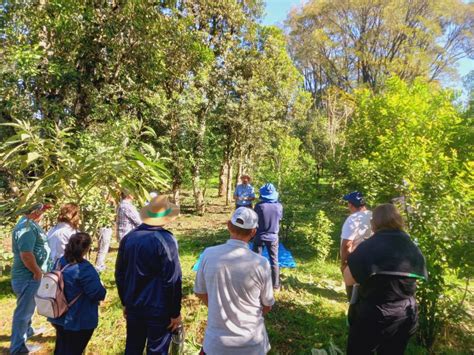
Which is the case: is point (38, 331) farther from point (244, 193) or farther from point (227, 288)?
point (244, 193)

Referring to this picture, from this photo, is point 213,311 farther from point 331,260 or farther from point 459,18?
point 459,18

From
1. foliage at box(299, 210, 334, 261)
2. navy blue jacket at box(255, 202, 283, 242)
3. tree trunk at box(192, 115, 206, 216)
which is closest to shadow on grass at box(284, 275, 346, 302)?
navy blue jacket at box(255, 202, 283, 242)

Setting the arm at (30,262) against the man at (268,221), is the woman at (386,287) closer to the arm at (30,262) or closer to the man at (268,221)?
the man at (268,221)

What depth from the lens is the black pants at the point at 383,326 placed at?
2.60m

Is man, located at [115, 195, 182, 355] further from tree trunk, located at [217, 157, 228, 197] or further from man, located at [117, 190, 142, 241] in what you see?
tree trunk, located at [217, 157, 228, 197]

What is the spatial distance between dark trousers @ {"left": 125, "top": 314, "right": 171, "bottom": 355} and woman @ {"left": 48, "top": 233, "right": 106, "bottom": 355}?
0.39 m

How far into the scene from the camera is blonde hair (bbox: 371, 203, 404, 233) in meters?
2.76

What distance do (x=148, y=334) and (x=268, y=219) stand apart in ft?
9.48

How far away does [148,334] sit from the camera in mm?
2795

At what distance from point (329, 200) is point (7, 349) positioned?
27.0 ft

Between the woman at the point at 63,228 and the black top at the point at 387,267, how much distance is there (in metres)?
2.93

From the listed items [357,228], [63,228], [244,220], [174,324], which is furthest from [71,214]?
[357,228]

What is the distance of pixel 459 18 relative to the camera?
27.7 metres

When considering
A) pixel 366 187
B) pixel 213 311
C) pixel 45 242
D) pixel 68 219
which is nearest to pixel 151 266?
pixel 213 311
